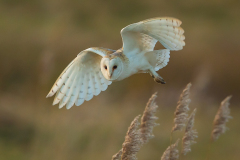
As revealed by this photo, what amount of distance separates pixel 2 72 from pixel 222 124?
250cm

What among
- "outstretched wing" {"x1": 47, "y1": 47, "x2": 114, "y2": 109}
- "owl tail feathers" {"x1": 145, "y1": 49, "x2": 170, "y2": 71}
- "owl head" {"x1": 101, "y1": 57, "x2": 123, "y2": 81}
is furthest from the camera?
"outstretched wing" {"x1": 47, "y1": 47, "x2": 114, "y2": 109}

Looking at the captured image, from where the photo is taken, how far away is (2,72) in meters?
3.08

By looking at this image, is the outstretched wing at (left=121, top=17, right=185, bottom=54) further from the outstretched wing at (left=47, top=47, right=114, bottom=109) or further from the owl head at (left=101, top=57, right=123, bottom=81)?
the outstretched wing at (left=47, top=47, right=114, bottom=109)

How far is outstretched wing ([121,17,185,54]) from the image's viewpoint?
92cm

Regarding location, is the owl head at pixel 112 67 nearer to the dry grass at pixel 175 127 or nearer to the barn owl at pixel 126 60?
the barn owl at pixel 126 60

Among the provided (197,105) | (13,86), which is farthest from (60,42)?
(197,105)

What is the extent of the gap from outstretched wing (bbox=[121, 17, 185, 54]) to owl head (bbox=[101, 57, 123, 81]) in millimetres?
87

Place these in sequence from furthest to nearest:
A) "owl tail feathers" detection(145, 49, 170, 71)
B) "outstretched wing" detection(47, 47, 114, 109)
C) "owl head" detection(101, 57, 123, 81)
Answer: "outstretched wing" detection(47, 47, 114, 109), "owl tail feathers" detection(145, 49, 170, 71), "owl head" detection(101, 57, 123, 81)

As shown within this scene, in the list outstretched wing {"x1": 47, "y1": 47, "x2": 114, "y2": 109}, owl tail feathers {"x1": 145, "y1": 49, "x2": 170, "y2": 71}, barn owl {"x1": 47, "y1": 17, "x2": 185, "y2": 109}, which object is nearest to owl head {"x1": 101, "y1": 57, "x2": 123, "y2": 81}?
barn owl {"x1": 47, "y1": 17, "x2": 185, "y2": 109}

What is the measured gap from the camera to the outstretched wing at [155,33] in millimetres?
923

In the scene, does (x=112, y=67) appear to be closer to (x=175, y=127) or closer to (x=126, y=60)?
(x=126, y=60)

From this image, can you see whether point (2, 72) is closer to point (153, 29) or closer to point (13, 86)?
point (13, 86)

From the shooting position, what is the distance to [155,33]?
974 mm

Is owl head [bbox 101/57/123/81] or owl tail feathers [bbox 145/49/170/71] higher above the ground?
owl tail feathers [bbox 145/49/170/71]
